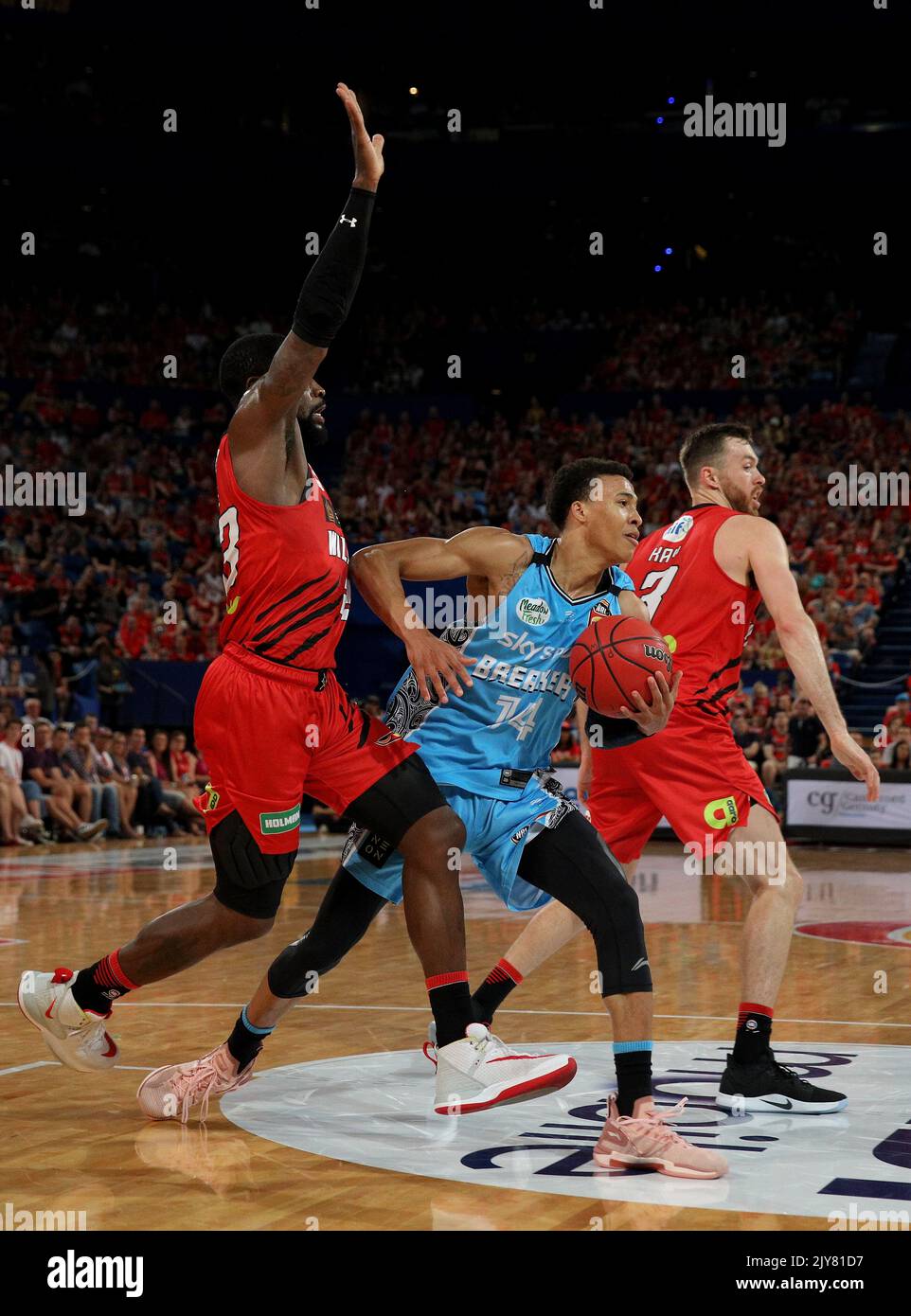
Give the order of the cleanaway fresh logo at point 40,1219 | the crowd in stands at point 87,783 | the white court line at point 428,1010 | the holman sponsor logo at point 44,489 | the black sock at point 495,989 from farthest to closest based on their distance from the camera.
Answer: the holman sponsor logo at point 44,489 → the crowd in stands at point 87,783 → the white court line at point 428,1010 → the black sock at point 495,989 → the cleanaway fresh logo at point 40,1219

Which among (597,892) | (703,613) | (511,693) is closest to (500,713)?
(511,693)

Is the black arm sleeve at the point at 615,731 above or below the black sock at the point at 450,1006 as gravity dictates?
above

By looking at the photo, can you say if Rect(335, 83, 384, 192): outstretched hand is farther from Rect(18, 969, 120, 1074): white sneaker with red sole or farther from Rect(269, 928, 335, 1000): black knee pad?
Rect(18, 969, 120, 1074): white sneaker with red sole

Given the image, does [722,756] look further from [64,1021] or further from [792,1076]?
[64,1021]

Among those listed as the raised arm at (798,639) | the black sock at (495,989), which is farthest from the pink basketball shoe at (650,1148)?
the raised arm at (798,639)

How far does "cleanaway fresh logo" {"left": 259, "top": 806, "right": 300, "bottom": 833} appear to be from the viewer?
4.24 meters

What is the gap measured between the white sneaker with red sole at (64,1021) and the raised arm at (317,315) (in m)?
1.71

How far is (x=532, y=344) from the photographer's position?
2731cm

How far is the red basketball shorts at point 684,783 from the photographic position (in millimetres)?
4828

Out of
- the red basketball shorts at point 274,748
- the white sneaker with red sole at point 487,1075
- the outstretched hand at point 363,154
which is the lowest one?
the white sneaker with red sole at point 487,1075

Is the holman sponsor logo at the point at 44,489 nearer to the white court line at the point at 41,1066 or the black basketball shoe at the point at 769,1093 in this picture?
the white court line at the point at 41,1066

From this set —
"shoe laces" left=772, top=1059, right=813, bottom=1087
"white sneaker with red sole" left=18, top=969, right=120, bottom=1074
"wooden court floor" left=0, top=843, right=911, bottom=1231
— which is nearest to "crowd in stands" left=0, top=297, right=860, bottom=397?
"wooden court floor" left=0, top=843, right=911, bottom=1231

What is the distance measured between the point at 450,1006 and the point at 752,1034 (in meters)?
1.11
